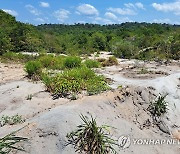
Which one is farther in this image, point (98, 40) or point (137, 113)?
point (98, 40)

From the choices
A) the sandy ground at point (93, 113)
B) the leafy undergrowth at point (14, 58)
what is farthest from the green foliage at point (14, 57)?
the sandy ground at point (93, 113)

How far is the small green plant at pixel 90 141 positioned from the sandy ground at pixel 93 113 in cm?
20

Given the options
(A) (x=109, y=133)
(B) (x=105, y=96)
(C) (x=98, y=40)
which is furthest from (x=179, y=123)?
(C) (x=98, y=40)

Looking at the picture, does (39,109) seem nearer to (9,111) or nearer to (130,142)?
(9,111)

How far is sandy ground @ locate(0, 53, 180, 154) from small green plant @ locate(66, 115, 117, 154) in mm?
202

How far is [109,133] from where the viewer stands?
24.8ft

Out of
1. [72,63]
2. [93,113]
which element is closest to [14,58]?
[72,63]

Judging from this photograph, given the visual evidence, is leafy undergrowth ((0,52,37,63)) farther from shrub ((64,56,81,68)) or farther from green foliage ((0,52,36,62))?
shrub ((64,56,81,68))

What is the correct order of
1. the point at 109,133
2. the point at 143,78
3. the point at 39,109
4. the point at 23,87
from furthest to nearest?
the point at 143,78, the point at 23,87, the point at 39,109, the point at 109,133

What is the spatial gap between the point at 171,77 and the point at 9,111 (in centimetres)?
741

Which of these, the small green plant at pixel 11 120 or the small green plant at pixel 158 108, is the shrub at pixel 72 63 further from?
the small green plant at pixel 11 120

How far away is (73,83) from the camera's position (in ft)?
33.5

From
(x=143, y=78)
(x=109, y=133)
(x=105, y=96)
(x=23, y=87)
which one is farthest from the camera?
(x=143, y=78)

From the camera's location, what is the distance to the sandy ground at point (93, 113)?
7.12 meters
